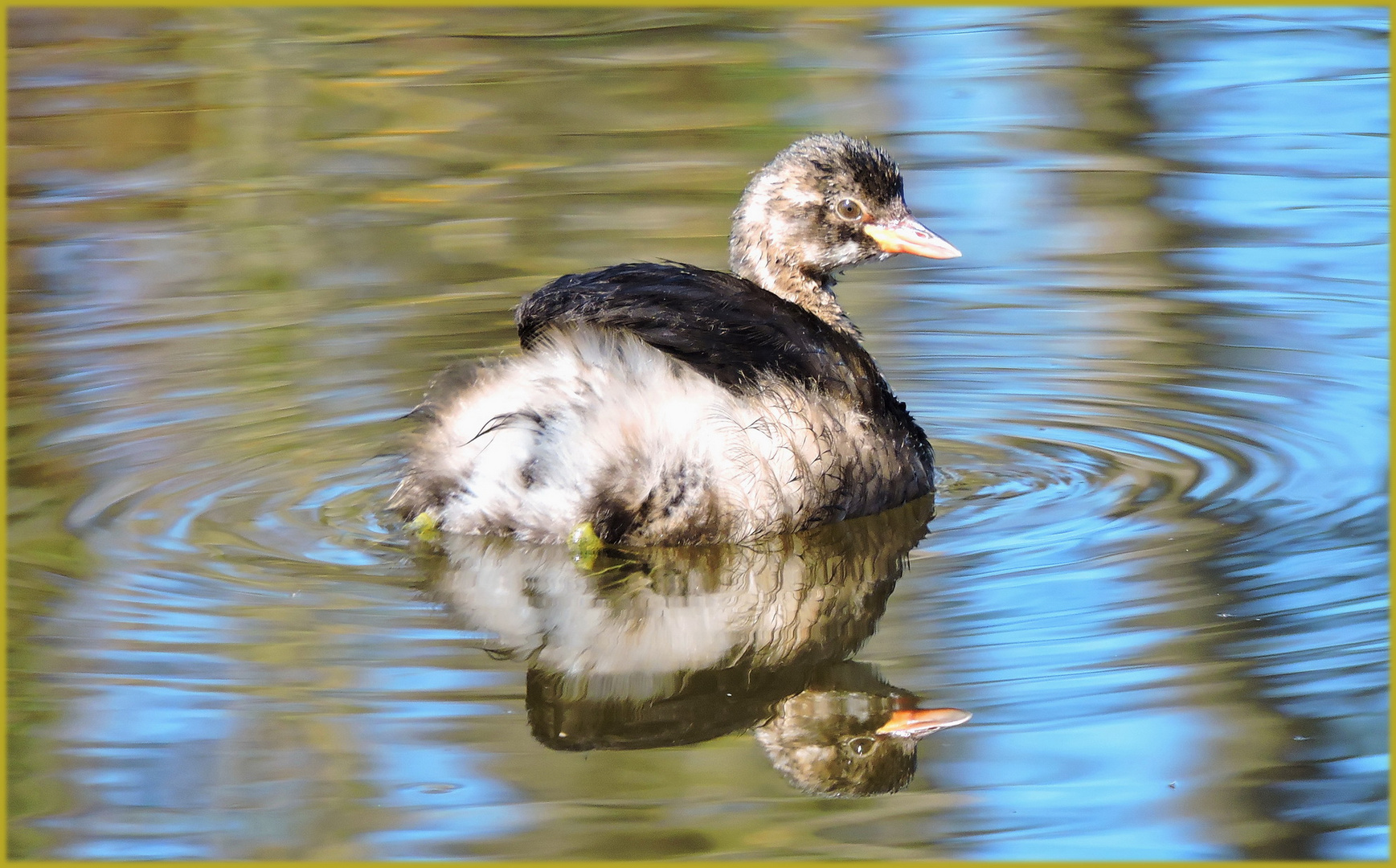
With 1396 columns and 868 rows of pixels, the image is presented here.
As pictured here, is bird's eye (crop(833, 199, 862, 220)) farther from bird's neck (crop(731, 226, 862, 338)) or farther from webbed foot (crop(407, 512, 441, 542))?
webbed foot (crop(407, 512, 441, 542))

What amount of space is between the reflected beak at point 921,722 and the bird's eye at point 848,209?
238 centimetres

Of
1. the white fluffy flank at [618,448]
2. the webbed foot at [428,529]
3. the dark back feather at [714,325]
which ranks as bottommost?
the webbed foot at [428,529]

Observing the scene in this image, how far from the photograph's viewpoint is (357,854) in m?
4.05

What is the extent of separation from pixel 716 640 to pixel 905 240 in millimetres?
2042

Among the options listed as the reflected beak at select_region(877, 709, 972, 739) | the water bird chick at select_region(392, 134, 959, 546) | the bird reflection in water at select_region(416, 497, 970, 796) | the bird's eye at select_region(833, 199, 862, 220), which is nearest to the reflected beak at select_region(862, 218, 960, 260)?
the bird's eye at select_region(833, 199, 862, 220)

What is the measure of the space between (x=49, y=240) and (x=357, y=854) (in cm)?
612

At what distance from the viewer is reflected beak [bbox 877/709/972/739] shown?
4.51 metres

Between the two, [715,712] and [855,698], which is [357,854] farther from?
[855,698]

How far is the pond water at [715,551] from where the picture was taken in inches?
168

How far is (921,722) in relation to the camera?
454 centimetres

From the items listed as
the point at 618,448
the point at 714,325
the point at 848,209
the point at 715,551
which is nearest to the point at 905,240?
the point at 848,209

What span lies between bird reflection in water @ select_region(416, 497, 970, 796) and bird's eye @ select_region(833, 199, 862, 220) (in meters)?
1.06

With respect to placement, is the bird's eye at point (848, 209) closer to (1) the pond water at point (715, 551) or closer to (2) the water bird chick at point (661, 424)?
(2) the water bird chick at point (661, 424)

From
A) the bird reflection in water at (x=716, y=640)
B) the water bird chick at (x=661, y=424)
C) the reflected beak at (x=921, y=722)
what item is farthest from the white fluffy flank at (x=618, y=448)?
the reflected beak at (x=921, y=722)
